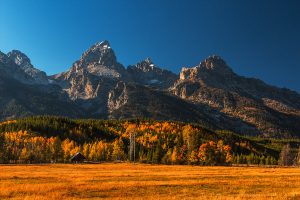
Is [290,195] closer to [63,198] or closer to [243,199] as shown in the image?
[243,199]

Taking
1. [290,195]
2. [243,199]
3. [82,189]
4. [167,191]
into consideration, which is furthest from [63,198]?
[290,195]

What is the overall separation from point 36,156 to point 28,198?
129m

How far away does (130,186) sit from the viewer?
147 ft

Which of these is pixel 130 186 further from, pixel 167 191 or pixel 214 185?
pixel 214 185

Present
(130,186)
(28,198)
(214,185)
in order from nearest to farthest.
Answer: (28,198) < (130,186) < (214,185)

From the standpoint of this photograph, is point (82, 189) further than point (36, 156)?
No

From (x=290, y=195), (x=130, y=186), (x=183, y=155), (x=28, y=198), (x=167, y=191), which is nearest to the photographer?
(x=28, y=198)

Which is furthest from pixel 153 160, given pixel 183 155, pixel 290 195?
pixel 290 195

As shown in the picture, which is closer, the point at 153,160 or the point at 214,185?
the point at 214,185

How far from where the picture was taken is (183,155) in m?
174

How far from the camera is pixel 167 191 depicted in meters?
41.0

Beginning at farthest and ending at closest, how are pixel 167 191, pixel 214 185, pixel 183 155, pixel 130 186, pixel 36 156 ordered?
pixel 183 155, pixel 36 156, pixel 214 185, pixel 130 186, pixel 167 191

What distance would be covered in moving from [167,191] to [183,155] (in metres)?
134

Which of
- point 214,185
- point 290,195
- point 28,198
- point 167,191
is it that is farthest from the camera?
point 214,185
